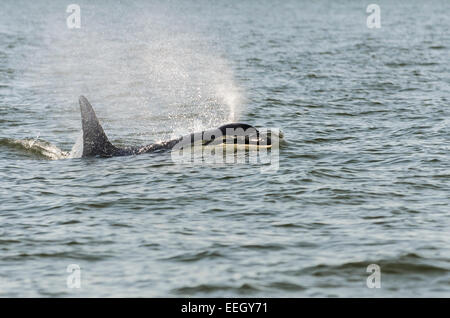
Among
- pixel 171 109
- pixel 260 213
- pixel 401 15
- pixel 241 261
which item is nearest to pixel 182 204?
pixel 260 213

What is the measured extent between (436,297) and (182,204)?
601cm

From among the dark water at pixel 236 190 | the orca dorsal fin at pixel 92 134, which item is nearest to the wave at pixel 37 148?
the dark water at pixel 236 190

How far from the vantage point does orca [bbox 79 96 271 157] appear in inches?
754

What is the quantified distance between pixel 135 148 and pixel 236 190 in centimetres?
473

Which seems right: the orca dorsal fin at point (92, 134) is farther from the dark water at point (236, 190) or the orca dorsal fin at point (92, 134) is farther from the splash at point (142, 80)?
the splash at point (142, 80)

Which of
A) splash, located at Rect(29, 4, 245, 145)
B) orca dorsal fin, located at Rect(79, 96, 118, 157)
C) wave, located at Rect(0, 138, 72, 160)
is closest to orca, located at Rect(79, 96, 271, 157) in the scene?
orca dorsal fin, located at Rect(79, 96, 118, 157)

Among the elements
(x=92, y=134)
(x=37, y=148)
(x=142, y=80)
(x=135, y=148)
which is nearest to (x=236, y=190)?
(x=135, y=148)

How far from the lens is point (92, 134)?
19125mm

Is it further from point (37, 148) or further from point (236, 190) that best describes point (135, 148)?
point (236, 190)

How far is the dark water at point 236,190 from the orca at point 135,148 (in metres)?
0.61

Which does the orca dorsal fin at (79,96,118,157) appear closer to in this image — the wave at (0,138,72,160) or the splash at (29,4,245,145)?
the wave at (0,138,72,160)

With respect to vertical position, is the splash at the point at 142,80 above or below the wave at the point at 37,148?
above

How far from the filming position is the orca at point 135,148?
19.1 meters

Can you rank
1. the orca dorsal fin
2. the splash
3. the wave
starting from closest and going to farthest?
the orca dorsal fin
the wave
the splash
